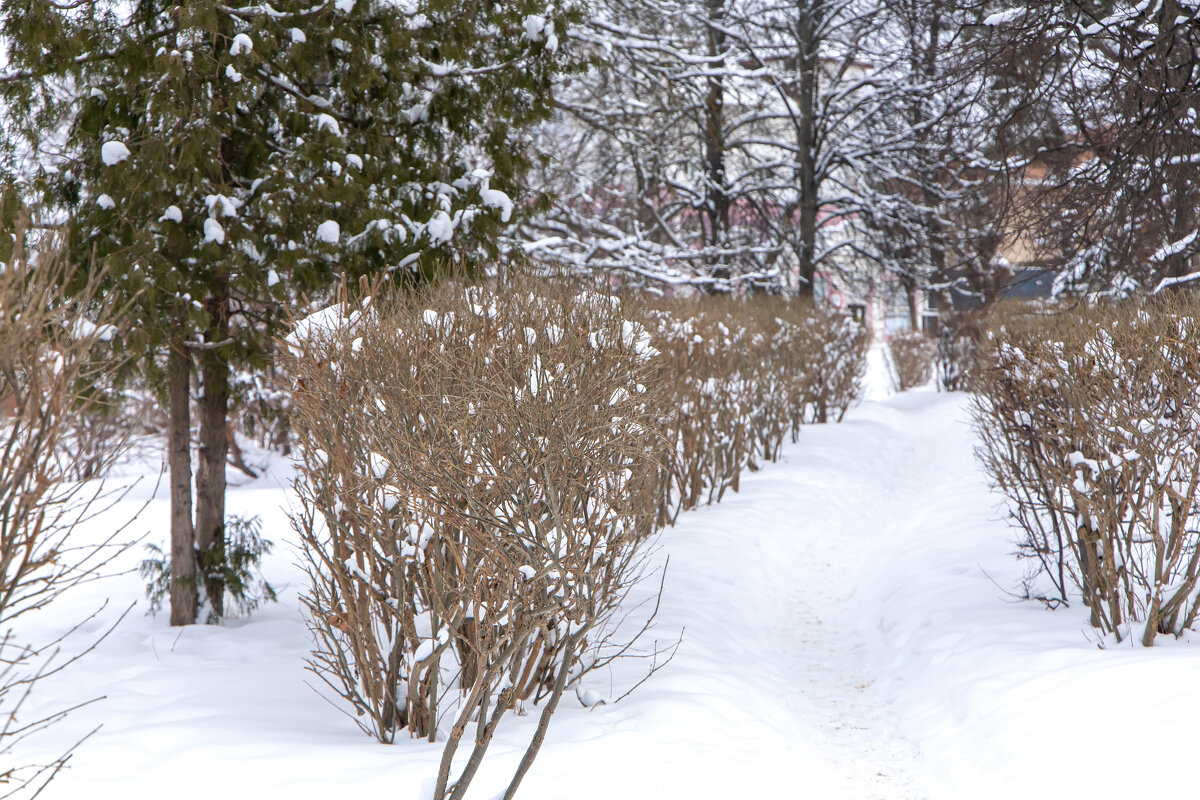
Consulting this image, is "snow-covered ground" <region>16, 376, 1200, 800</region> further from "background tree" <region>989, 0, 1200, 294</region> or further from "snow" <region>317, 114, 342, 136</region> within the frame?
"background tree" <region>989, 0, 1200, 294</region>

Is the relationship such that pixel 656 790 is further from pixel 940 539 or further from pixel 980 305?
pixel 980 305

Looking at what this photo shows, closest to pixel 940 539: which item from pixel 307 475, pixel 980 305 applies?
pixel 307 475

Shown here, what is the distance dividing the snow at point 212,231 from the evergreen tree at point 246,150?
1cm

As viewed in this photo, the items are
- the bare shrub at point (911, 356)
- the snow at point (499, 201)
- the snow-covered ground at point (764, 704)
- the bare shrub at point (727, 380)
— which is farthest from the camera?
the bare shrub at point (911, 356)

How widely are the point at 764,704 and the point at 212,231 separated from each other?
3.85 meters

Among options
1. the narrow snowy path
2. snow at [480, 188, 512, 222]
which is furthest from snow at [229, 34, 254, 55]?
the narrow snowy path

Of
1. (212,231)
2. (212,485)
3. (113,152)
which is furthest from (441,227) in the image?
(212,485)

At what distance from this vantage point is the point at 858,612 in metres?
6.43

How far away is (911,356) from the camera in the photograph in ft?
70.6

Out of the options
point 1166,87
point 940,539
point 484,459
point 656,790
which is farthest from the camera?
point 940,539

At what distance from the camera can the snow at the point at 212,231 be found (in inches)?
209

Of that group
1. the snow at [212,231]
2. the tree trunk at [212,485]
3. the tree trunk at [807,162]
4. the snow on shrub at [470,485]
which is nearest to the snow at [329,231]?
the snow at [212,231]

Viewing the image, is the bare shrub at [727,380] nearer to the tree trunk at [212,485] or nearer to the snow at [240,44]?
the snow at [240,44]

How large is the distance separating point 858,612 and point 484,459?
413 centimetres
